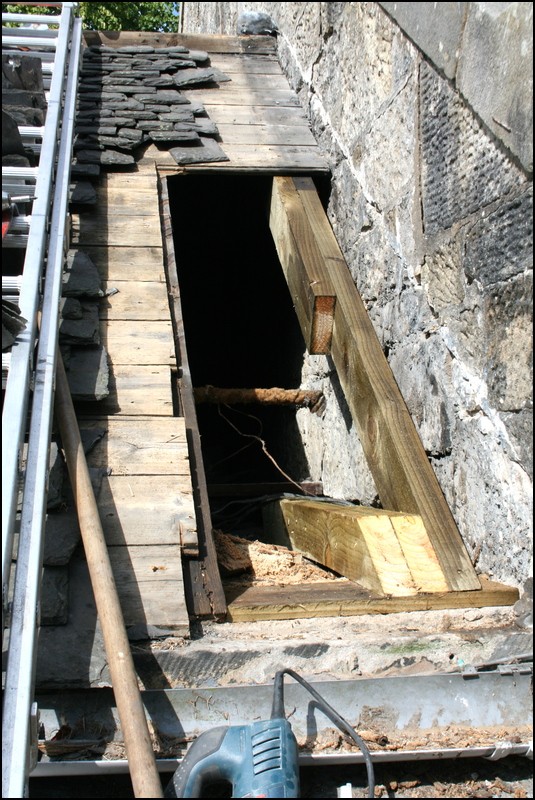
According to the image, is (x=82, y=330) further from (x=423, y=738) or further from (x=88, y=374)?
(x=423, y=738)

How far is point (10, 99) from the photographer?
3.27 meters

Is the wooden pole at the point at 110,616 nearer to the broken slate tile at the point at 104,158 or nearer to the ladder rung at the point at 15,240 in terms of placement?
the ladder rung at the point at 15,240

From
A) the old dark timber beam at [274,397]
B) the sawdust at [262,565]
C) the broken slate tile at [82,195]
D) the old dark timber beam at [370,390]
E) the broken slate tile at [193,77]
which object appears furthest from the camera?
the broken slate tile at [193,77]

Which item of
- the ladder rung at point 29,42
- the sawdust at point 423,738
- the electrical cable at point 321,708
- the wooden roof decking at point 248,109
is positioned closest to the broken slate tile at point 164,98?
the wooden roof decking at point 248,109

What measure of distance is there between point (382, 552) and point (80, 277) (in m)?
1.54

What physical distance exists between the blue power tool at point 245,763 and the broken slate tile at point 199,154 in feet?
9.42

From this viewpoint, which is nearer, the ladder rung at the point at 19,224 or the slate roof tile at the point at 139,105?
the ladder rung at the point at 19,224

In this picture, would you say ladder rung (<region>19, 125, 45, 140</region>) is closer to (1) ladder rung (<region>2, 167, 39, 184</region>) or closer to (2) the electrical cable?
(1) ladder rung (<region>2, 167, 39, 184</region>)

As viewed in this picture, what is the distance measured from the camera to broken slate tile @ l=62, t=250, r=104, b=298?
273cm

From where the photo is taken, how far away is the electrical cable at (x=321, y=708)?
1413mm

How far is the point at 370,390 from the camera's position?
256cm

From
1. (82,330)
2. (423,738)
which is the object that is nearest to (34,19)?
(82,330)

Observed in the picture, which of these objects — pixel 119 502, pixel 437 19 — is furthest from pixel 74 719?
pixel 437 19

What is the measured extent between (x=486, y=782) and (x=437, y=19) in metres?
1.92
